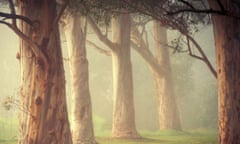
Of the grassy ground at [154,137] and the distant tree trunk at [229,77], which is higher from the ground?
the distant tree trunk at [229,77]

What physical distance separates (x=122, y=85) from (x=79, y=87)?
416 centimetres

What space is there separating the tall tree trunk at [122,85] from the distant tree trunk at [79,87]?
3.64 metres

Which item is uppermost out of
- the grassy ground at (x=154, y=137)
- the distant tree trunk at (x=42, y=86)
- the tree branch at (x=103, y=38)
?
the tree branch at (x=103, y=38)

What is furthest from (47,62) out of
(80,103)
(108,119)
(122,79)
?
(108,119)

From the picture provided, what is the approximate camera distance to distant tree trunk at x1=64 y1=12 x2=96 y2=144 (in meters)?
21.1

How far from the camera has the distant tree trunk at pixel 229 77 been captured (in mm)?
14688

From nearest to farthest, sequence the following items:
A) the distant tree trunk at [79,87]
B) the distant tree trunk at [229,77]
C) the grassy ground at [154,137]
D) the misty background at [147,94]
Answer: the distant tree trunk at [229,77] < the distant tree trunk at [79,87] < the grassy ground at [154,137] < the misty background at [147,94]

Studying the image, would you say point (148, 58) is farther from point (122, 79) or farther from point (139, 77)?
point (139, 77)

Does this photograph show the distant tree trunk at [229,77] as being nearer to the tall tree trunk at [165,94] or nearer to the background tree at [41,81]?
the background tree at [41,81]

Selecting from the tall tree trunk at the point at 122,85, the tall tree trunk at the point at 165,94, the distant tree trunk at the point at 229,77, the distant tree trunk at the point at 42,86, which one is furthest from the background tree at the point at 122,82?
the distant tree trunk at the point at 42,86

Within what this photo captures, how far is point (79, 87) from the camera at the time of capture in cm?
2138

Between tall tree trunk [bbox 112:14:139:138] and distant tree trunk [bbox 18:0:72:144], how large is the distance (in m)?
12.4

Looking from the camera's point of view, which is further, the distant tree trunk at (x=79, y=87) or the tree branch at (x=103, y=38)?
the tree branch at (x=103, y=38)

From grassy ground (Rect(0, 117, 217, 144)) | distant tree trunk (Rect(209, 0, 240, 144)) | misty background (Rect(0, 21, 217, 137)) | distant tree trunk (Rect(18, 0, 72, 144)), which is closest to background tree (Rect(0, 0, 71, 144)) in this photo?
distant tree trunk (Rect(18, 0, 72, 144))
